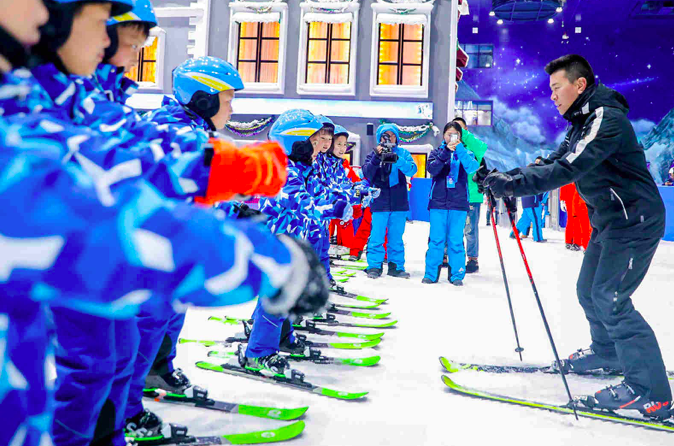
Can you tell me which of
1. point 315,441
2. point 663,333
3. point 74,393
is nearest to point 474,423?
point 315,441

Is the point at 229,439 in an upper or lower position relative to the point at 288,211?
lower

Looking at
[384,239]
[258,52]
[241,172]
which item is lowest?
[384,239]


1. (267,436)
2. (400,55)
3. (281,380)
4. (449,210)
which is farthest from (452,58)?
(267,436)

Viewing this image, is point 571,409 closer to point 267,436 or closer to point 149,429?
point 267,436

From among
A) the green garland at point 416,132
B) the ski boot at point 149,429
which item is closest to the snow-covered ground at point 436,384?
the ski boot at point 149,429

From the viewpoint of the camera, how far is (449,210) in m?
7.15

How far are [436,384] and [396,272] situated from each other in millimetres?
4678

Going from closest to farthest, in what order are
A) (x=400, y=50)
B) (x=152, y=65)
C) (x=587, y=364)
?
(x=587, y=364), (x=400, y=50), (x=152, y=65)

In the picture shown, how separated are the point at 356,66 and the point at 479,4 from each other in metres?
11.3

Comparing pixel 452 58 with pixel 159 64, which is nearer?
pixel 452 58

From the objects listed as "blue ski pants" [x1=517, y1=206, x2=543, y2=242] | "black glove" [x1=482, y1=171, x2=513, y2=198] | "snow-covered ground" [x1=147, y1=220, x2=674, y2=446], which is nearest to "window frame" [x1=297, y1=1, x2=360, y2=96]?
"blue ski pants" [x1=517, y1=206, x2=543, y2=242]

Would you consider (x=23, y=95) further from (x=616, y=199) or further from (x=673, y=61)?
(x=673, y=61)

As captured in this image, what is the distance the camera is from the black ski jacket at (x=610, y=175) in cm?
276

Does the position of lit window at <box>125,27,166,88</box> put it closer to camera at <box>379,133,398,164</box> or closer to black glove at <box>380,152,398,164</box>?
camera at <box>379,133,398,164</box>
